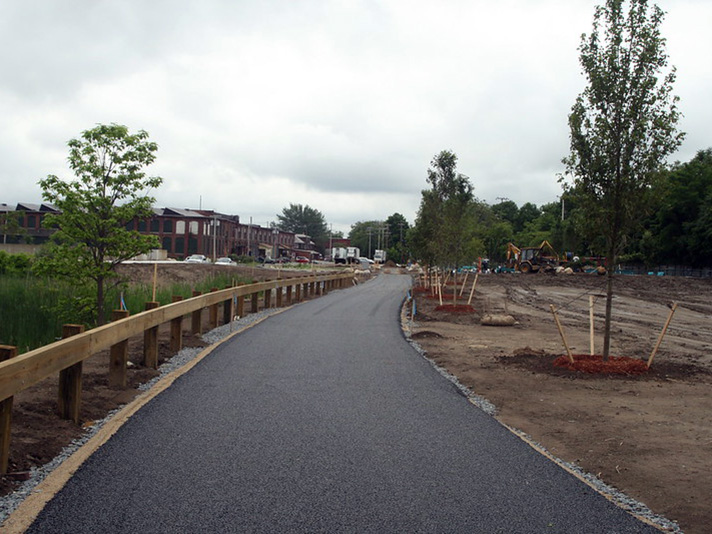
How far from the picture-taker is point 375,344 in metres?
13.7

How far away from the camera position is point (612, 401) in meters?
9.15

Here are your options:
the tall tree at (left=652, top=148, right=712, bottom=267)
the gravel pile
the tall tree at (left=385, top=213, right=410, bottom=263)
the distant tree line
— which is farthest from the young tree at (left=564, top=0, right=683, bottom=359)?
the tall tree at (left=385, top=213, right=410, bottom=263)

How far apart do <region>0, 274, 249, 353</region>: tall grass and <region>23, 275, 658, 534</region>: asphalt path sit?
180 inches

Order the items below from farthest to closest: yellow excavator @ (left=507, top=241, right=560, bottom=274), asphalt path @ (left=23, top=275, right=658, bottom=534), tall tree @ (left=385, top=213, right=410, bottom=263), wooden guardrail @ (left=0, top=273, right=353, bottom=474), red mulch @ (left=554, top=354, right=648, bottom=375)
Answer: tall tree @ (left=385, top=213, right=410, bottom=263) < yellow excavator @ (left=507, top=241, right=560, bottom=274) < red mulch @ (left=554, top=354, right=648, bottom=375) < wooden guardrail @ (left=0, top=273, right=353, bottom=474) < asphalt path @ (left=23, top=275, right=658, bottom=534)

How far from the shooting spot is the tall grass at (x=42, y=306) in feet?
39.1

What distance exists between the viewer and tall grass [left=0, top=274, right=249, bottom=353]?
11.9 m

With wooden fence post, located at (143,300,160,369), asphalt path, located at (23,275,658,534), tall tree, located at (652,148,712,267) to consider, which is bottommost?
asphalt path, located at (23,275,658,534)

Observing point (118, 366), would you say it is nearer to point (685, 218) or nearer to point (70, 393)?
point (70, 393)

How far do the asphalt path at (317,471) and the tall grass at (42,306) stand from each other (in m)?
4.58

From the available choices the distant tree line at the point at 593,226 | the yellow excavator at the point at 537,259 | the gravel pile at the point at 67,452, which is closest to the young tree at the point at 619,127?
the distant tree line at the point at 593,226

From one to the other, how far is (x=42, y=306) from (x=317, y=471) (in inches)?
423

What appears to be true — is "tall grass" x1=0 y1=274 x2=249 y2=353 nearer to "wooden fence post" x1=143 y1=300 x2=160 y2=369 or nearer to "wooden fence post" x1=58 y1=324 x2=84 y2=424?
"wooden fence post" x1=143 y1=300 x2=160 y2=369

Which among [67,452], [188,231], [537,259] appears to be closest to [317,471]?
[67,452]

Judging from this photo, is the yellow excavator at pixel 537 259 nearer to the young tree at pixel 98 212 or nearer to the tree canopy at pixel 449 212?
the tree canopy at pixel 449 212
